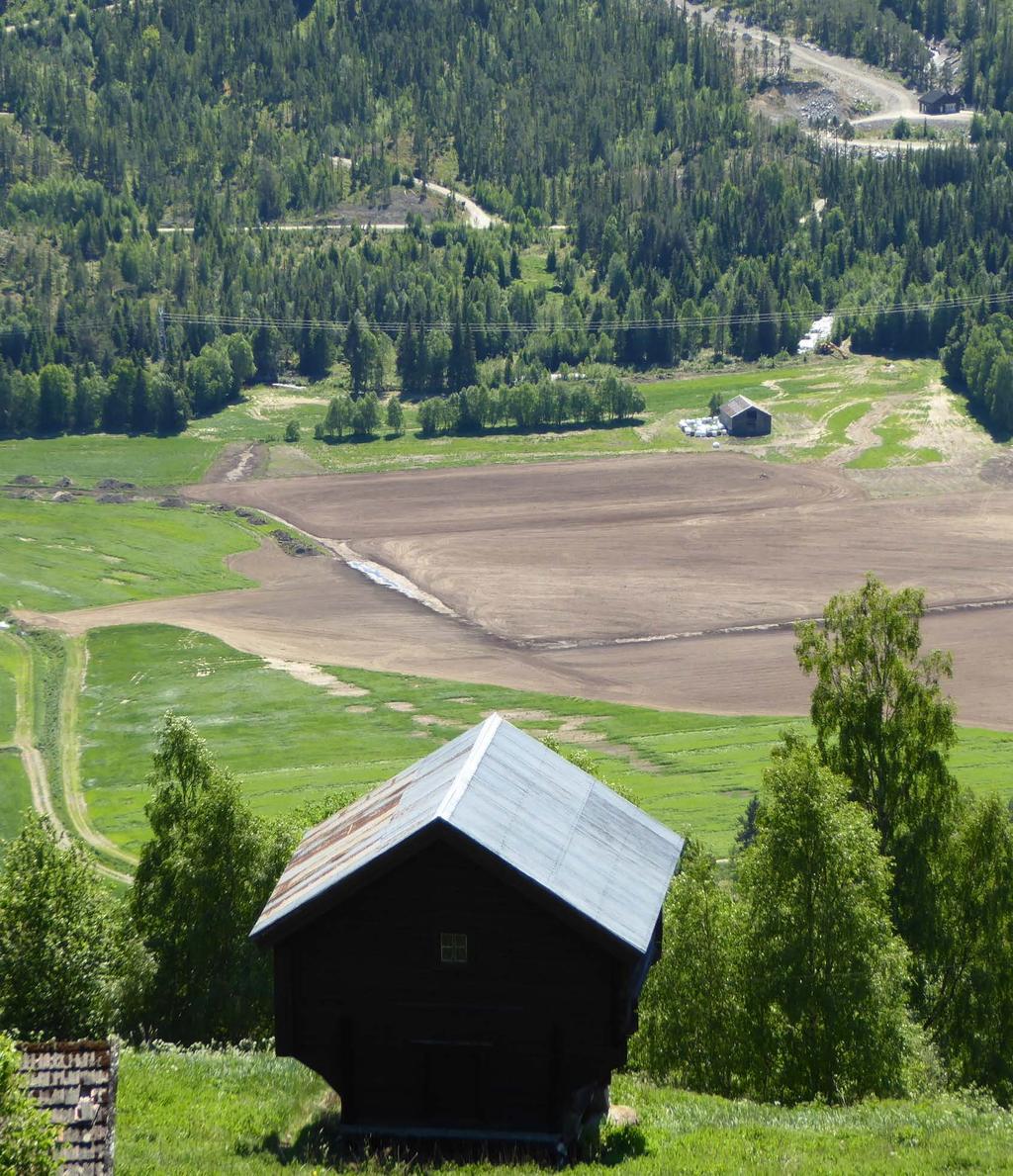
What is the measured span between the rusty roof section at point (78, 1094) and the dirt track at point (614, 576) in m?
79.6

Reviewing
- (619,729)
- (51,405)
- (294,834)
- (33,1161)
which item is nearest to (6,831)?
(619,729)

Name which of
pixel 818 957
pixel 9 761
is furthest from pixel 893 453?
pixel 818 957

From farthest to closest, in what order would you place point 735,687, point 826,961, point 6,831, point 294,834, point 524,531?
1. point 524,531
2. point 735,687
3. point 6,831
4. point 294,834
5. point 826,961

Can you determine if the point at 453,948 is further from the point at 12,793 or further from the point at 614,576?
the point at 614,576

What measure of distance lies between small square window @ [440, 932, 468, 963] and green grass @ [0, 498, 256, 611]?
98584 millimetres

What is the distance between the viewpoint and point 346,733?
327 ft

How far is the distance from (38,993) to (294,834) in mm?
8301

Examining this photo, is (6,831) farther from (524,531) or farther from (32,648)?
(524,531)

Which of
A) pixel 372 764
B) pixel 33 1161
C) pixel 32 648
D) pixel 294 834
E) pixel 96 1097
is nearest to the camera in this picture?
pixel 33 1161

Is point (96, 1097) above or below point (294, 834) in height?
above

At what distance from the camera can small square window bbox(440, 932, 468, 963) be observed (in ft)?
95.8

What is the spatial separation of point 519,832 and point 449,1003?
3.03 meters

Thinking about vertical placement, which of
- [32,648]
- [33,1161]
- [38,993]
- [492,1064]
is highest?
[33,1161]

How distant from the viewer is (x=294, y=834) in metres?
44.6
